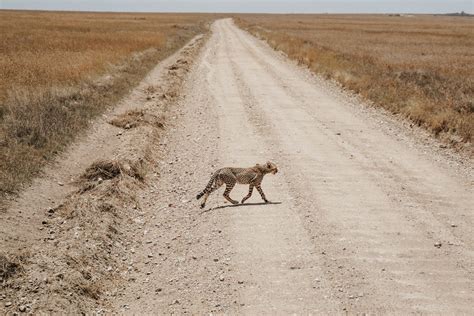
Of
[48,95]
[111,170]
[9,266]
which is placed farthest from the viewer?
[48,95]

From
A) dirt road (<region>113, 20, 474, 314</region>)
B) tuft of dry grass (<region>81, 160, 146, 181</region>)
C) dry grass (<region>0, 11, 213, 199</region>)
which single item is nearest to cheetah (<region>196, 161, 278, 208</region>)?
dirt road (<region>113, 20, 474, 314</region>)

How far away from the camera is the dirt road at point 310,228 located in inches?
260

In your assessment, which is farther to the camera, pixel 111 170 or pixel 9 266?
pixel 111 170

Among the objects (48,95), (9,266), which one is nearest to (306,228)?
(9,266)

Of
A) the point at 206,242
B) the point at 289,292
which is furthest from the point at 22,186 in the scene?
the point at 289,292

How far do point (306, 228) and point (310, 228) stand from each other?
0.07 meters

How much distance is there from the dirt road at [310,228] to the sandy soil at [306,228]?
0.03 meters

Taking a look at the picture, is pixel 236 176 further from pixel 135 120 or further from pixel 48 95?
pixel 48 95

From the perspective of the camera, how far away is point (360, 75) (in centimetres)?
2662

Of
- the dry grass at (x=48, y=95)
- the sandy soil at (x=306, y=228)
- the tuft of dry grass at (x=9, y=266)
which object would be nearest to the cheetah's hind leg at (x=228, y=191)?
the sandy soil at (x=306, y=228)

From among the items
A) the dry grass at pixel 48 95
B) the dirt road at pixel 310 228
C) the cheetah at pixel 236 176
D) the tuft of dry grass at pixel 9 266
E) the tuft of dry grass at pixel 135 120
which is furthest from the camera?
the tuft of dry grass at pixel 135 120

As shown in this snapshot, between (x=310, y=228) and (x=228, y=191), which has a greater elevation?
(x=228, y=191)

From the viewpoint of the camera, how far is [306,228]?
8.49 m

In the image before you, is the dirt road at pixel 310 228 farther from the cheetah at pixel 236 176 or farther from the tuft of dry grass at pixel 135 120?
the tuft of dry grass at pixel 135 120
